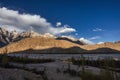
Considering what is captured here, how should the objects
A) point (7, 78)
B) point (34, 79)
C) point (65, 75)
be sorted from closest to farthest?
point (7, 78) < point (34, 79) < point (65, 75)

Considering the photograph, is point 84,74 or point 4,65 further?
point 4,65

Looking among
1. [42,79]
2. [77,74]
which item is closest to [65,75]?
[77,74]

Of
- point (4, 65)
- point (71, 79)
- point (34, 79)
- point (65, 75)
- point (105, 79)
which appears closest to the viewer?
point (105, 79)

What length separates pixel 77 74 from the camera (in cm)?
1398

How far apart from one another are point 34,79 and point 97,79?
2917 millimetres

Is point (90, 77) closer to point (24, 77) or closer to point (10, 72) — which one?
point (24, 77)

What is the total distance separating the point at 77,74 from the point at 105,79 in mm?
5045

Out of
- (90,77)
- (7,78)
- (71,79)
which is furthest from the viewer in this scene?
(71,79)

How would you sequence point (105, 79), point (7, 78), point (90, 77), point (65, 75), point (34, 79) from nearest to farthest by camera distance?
point (105, 79)
point (90, 77)
point (7, 78)
point (34, 79)
point (65, 75)

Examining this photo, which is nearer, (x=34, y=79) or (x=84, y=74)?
(x=84, y=74)

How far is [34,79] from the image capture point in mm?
11172

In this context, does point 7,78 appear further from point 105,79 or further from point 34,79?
point 105,79

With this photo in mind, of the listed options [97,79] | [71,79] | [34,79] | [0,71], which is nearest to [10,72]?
[0,71]

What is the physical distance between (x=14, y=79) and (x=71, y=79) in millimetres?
3454
